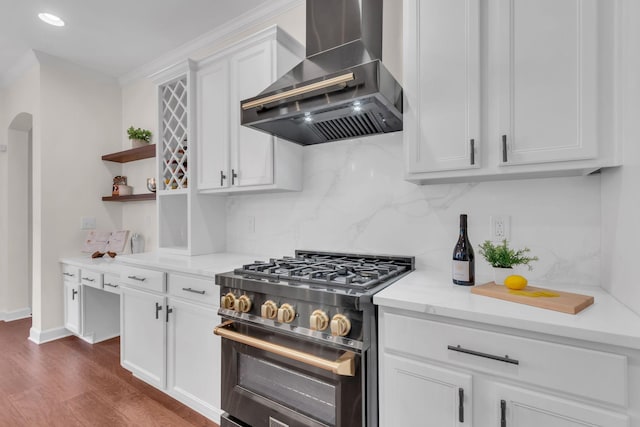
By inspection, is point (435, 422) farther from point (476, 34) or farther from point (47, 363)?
point (47, 363)

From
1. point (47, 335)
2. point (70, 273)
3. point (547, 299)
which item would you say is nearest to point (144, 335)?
point (70, 273)

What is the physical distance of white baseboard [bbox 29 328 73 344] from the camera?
330cm

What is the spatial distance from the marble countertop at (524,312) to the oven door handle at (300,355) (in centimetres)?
26

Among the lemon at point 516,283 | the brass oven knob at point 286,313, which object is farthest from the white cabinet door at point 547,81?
the brass oven knob at point 286,313

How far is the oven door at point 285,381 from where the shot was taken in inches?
51.4

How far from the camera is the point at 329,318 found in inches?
53.1

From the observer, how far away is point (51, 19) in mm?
2756

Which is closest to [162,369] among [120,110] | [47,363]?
[47,363]

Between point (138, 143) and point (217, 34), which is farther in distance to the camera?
point (138, 143)

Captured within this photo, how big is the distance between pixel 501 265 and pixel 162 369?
216 cm

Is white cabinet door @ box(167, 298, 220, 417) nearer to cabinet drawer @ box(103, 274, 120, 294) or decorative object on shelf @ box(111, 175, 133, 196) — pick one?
cabinet drawer @ box(103, 274, 120, 294)

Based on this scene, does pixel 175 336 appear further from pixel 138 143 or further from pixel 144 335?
pixel 138 143

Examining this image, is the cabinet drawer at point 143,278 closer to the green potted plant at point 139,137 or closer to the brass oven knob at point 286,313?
the brass oven knob at point 286,313

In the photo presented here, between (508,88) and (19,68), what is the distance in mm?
4755
